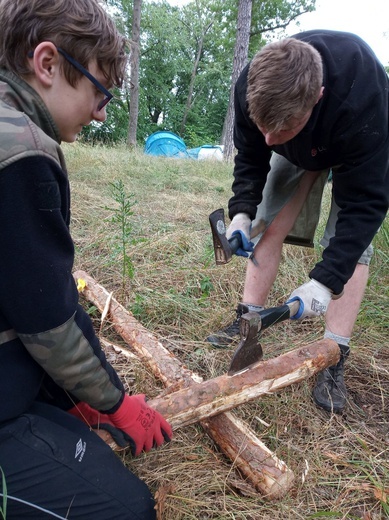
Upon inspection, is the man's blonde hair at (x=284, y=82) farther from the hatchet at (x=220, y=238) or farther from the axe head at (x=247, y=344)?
the axe head at (x=247, y=344)

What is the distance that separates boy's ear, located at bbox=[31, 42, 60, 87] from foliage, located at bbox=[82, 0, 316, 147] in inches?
875

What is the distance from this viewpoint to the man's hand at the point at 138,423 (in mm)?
1439

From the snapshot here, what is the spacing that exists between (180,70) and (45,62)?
31.0 meters

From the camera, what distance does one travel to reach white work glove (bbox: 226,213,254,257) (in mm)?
2357

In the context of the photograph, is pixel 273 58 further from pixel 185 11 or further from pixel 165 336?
pixel 185 11

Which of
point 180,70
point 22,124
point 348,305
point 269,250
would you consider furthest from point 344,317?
point 180,70

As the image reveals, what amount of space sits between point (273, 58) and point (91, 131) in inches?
807

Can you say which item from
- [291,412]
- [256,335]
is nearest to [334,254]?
[256,335]

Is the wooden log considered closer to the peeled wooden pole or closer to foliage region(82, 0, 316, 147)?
the peeled wooden pole

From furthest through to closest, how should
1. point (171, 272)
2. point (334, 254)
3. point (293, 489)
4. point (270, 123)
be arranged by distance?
point (171, 272), point (334, 254), point (270, 123), point (293, 489)

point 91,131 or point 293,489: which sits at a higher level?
point 293,489

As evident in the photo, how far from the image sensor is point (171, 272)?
3199 mm

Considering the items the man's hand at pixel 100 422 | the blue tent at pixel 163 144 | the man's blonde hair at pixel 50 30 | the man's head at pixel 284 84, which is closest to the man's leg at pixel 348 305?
the man's head at pixel 284 84

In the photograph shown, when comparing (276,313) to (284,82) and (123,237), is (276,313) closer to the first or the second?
(284,82)
